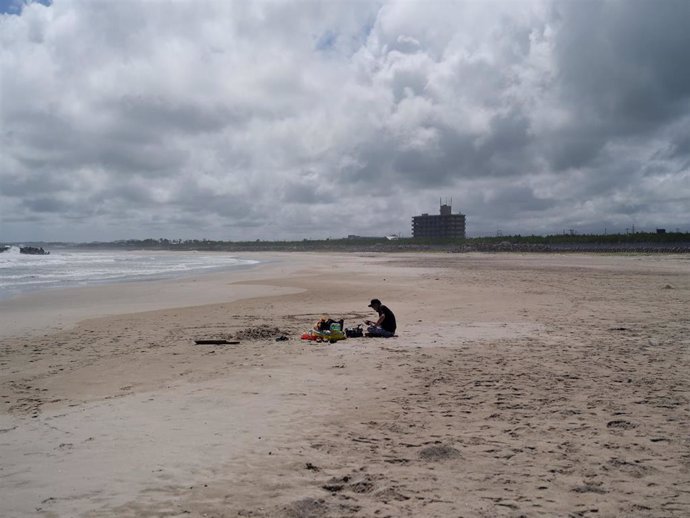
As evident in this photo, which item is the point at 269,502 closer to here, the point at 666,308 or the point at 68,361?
the point at 68,361

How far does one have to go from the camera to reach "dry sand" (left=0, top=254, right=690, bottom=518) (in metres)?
4.32

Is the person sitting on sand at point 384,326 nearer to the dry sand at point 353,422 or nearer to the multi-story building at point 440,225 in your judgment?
the dry sand at point 353,422

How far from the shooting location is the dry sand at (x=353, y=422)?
4.32 m

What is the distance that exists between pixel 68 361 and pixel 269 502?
7.64 metres

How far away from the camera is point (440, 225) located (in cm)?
18025

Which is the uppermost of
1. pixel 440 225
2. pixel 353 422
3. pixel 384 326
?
pixel 440 225

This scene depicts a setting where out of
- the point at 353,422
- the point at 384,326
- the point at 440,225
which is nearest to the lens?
the point at 353,422

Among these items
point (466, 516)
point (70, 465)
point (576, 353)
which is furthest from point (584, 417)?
point (70, 465)

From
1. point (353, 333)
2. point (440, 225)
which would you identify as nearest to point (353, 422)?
point (353, 333)

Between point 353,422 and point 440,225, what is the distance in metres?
178

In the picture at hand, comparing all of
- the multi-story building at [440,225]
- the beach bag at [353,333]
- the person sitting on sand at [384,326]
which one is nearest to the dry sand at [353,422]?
the person sitting on sand at [384,326]

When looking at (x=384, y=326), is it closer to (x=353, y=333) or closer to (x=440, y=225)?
(x=353, y=333)

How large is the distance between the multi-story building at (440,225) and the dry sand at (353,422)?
553ft

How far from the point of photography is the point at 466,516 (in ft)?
13.2
